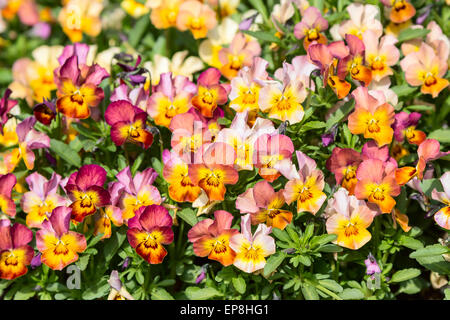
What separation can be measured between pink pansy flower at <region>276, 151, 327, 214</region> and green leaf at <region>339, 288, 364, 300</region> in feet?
1.16

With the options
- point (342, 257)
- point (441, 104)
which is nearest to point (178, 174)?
point (342, 257)

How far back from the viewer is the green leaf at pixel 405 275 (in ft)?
7.85

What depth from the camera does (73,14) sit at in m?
3.35

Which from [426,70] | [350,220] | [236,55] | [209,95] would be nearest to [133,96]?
[209,95]

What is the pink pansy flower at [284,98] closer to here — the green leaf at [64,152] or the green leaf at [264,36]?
the green leaf at [264,36]

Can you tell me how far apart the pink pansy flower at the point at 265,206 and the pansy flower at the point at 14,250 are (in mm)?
839

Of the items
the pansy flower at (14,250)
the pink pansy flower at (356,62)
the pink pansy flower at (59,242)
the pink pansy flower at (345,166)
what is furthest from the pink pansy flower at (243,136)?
the pansy flower at (14,250)

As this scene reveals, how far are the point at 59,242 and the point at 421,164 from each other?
4.49ft

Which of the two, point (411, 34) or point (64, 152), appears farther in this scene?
point (411, 34)

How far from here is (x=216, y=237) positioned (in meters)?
2.31

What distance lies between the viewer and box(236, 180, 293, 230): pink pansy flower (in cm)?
224

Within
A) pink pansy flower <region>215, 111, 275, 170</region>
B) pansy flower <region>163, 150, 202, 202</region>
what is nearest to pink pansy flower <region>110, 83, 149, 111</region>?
pansy flower <region>163, 150, 202, 202</region>

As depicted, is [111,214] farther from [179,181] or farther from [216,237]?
[216,237]
